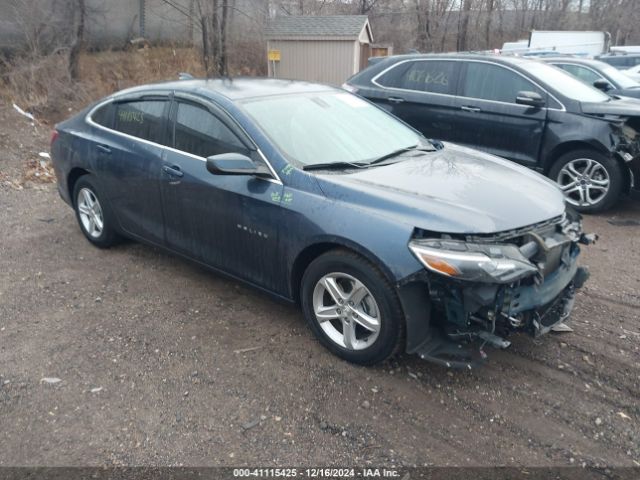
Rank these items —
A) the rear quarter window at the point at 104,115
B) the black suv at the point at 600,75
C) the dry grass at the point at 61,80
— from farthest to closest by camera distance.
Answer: the black suv at the point at 600,75
the dry grass at the point at 61,80
the rear quarter window at the point at 104,115

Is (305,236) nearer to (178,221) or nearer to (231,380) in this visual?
(231,380)

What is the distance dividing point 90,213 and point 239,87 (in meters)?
2.13

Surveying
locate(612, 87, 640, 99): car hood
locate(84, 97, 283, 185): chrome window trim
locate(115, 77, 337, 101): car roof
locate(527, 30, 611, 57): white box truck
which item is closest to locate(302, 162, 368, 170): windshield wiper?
locate(84, 97, 283, 185): chrome window trim

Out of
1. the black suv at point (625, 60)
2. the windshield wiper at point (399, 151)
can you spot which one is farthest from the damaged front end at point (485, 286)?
the black suv at point (625, 60)

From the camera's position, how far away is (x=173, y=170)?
4273mm

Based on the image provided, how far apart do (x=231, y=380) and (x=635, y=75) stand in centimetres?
1682

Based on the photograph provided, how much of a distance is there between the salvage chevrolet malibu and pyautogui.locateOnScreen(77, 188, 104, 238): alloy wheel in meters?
0.38

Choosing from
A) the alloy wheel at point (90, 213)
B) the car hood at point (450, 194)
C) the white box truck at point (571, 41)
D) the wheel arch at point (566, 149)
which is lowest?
the alloy wheel at point (90, 213)

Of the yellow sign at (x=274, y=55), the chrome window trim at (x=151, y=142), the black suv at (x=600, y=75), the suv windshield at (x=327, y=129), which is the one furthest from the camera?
the yellow sign at (x=274, y=55)

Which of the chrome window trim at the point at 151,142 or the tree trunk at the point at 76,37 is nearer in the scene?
the chrome window trim at the point at 151,142

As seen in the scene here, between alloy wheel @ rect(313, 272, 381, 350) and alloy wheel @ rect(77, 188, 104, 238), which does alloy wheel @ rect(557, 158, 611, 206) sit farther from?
alloy wheel @ rect(77, 188, 104, 238)

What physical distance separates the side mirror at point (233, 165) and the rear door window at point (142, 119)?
1068mm

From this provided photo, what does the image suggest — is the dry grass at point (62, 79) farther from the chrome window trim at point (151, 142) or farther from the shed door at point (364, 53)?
the shed door at point (364, 53)

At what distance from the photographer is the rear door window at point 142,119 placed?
4.52 meters
